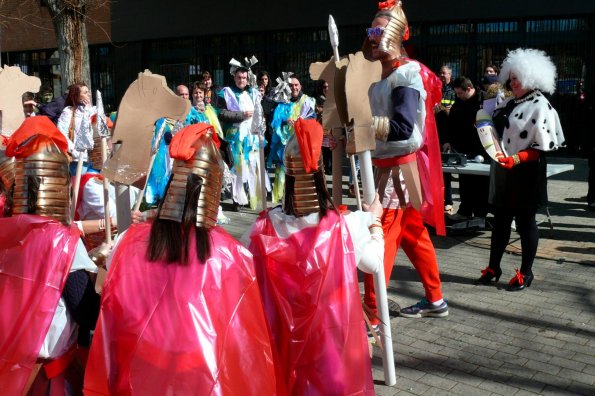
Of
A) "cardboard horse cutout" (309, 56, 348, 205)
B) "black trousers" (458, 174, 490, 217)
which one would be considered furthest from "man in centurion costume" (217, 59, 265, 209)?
"cardboard horse cutout" (309, 56, 348, 205)

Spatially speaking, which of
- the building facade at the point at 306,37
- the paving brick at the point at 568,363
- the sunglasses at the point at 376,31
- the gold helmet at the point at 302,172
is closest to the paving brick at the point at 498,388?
the paving brick at the point at 568,363

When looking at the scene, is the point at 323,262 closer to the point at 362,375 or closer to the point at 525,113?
the point at 362,375

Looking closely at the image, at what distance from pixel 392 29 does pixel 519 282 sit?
8.42 ft

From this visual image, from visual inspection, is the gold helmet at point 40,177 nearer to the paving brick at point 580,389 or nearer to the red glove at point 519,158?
the paving brick at point 580,389

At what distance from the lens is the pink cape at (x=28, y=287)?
285cm

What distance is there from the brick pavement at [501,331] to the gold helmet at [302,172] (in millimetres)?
1406

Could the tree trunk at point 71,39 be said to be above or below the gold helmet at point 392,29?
above

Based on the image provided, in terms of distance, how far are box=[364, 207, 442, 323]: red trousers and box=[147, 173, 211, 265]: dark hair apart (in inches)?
80.1

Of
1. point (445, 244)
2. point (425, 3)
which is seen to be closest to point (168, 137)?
point (445, 244)

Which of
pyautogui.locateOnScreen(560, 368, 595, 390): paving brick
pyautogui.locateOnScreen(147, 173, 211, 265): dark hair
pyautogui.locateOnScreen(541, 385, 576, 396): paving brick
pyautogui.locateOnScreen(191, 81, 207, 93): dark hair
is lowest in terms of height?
pyautogui.locateOnScreen(541, 385, 576, 396): paving brick

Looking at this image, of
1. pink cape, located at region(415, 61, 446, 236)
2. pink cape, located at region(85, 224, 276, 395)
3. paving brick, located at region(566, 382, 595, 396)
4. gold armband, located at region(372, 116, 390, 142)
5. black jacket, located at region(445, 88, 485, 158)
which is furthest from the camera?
black jacket, located at region(445, 88, 485, 158)

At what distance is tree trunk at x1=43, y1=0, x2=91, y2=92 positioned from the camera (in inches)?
449

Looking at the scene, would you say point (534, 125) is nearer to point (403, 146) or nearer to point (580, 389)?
point (403, 146)

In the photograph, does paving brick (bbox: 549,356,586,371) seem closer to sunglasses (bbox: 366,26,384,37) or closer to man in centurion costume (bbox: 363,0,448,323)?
man in centurion costume (bbox: 363,0,448,323)
